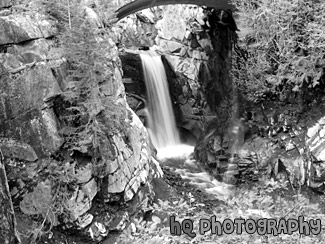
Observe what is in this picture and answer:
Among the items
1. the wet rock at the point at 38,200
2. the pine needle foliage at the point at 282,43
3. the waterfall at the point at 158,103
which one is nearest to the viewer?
the wet rock at the point at 38,200

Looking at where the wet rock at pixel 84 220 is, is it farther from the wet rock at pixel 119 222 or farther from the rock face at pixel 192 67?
the rock face at pixel 192 67

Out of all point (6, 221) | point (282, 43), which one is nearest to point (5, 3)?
point (6, 221)

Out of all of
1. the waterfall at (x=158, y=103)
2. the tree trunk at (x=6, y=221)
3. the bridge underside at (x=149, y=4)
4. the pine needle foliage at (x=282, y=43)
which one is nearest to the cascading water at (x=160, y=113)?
the waterfall at (x=158, y=103)

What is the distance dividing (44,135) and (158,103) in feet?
24.4

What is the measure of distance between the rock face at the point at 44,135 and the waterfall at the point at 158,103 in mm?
6142

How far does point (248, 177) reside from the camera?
992cm

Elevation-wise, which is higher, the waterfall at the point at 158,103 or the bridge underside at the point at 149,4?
the bridge underside at the point at 149,4

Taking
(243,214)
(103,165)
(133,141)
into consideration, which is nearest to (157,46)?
(133,141)

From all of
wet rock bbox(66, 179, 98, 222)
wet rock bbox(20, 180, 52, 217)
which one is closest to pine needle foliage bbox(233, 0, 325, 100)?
wet rock bbox(66, 179, 98, 222)

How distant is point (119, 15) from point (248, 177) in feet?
20.1

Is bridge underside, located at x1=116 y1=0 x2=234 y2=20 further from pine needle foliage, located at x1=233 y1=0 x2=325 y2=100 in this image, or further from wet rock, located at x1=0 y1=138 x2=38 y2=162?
wet rock, located at x1=0 y1=138 x2=38 y2=162

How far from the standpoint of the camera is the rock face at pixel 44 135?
5.91 metres

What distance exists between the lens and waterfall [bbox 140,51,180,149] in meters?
13.1

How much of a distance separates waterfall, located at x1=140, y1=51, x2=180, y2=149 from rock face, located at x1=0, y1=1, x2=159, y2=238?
6.14m
